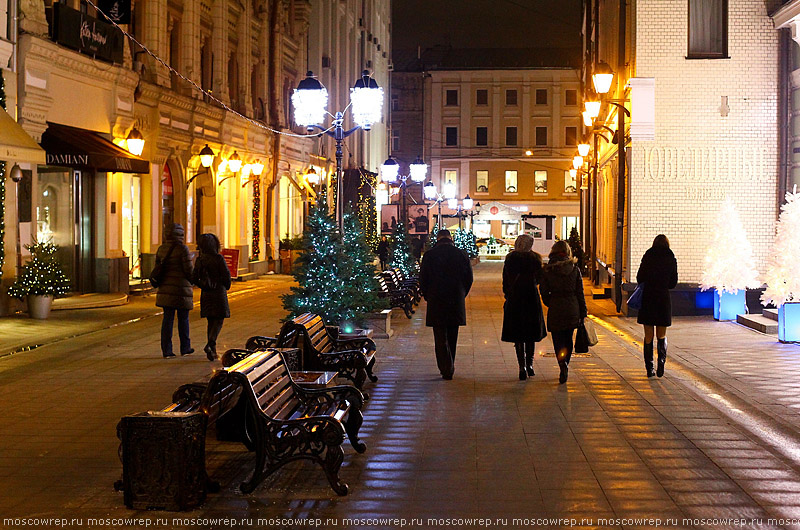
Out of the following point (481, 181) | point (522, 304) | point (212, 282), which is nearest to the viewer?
point (522, 304)

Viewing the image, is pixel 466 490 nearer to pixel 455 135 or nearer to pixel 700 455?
pixel 700 455

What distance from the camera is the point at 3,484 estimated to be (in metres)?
7.38

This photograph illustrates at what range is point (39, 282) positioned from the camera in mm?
19797

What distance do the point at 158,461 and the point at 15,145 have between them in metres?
12.5

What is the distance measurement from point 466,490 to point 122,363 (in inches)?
317

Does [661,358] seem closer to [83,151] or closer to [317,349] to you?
[317,349]

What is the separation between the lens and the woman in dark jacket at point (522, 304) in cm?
1248

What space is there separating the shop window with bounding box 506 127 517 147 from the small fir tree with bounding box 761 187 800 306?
61.8 metres

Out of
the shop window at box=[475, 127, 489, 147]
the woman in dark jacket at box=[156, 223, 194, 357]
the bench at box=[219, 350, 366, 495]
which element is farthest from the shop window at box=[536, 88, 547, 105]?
the bench at box=[219, 350, 366, 495]

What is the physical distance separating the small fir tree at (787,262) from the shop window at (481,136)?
61.6 metres

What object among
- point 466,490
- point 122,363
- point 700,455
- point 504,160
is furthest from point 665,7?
point 504,160

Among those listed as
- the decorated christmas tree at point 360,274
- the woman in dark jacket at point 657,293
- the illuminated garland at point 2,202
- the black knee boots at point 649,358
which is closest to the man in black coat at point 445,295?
the woman in dark jacket at point 657,293

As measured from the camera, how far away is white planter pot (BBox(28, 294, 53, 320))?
1980 cm

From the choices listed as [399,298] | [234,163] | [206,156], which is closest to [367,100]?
[399,298]
